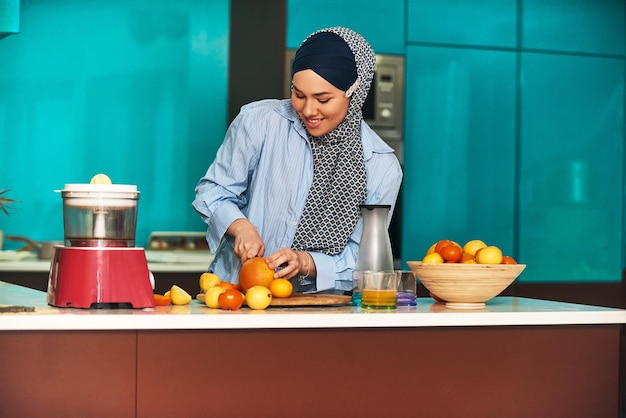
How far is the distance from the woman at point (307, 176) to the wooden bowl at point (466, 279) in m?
0.32

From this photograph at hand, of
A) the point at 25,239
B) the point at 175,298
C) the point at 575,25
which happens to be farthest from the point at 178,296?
the point at 575,25

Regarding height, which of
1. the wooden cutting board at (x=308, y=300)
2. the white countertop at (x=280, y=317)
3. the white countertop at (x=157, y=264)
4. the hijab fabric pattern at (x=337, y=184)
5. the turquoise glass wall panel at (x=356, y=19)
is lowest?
the white countertop at (x=157, y=264)

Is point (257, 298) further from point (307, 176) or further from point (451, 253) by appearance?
point (307, 176)

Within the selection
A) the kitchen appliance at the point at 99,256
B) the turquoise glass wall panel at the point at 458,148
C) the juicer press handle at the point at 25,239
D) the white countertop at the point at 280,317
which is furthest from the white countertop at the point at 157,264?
the kitchen appliance at the point at 99,256

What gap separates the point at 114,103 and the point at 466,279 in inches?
95.5

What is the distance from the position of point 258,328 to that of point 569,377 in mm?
710

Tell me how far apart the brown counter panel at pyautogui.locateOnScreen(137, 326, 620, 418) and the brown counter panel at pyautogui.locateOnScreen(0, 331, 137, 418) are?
0.11 feet

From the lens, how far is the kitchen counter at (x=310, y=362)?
164 cm

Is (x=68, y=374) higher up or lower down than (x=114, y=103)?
lower down

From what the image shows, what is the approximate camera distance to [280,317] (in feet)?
5.74

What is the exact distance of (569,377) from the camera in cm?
197

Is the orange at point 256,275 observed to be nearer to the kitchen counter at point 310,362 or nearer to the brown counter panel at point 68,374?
the kitchen counter at point 310,362

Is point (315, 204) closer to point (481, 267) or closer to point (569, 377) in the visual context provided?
point (481, 267)

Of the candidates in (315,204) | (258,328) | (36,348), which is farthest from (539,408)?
(36,348)
